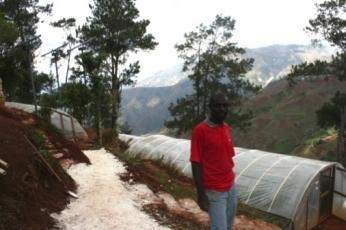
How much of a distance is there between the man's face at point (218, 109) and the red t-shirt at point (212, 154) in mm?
92

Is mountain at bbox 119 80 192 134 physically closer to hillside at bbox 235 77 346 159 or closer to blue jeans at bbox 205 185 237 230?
hillside at bbox 235 77 346 159

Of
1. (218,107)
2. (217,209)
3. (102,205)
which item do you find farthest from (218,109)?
(102,205)

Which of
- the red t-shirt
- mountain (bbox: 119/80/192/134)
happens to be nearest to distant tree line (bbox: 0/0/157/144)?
the red t-shirt

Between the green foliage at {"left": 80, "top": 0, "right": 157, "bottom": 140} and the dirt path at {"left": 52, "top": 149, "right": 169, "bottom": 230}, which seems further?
the green foliage at {"left": 80, "top": 0, "right": 157, "bottom": 140}

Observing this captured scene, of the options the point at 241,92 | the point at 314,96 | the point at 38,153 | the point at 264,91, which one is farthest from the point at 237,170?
the point at 264,91

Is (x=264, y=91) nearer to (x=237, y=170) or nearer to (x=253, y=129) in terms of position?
(x=253, y=129)

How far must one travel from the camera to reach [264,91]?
92375 mm

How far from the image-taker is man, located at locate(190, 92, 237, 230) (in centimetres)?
491

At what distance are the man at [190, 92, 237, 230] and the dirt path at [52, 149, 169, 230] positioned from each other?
293 cm

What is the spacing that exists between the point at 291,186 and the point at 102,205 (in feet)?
25.2

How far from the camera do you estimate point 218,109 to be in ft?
16.3

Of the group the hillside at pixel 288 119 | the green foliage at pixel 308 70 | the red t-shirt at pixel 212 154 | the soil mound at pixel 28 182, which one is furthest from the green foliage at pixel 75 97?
the hillside at pixel 288 119

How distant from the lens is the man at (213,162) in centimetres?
491

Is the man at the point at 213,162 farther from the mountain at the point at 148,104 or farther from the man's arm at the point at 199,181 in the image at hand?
the mountain at the point at 148,104
